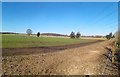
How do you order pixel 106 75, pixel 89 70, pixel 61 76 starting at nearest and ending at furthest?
pixel 61 76 < pixel 106 75 < pixel 89 70

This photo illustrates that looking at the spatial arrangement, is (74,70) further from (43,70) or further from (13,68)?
(13,68)

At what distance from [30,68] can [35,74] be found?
135 cm

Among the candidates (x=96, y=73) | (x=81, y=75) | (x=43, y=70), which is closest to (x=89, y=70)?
(x=96, y=73)

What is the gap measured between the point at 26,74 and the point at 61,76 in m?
2.15

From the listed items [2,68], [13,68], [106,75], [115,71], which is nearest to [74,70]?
[106,75]

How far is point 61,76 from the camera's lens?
10164 millimetres

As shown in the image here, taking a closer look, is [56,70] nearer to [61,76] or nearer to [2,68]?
[61,76]

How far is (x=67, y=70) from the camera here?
1154 cm

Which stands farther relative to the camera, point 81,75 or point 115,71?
point 115,71

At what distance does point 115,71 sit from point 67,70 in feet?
11.5

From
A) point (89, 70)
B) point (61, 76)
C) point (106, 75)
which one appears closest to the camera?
point (61, 76)

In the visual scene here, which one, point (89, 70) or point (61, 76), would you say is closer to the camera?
Result: point (61, 76)

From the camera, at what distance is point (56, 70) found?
11.3m

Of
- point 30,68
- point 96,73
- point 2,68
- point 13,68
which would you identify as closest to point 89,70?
point 96,73
